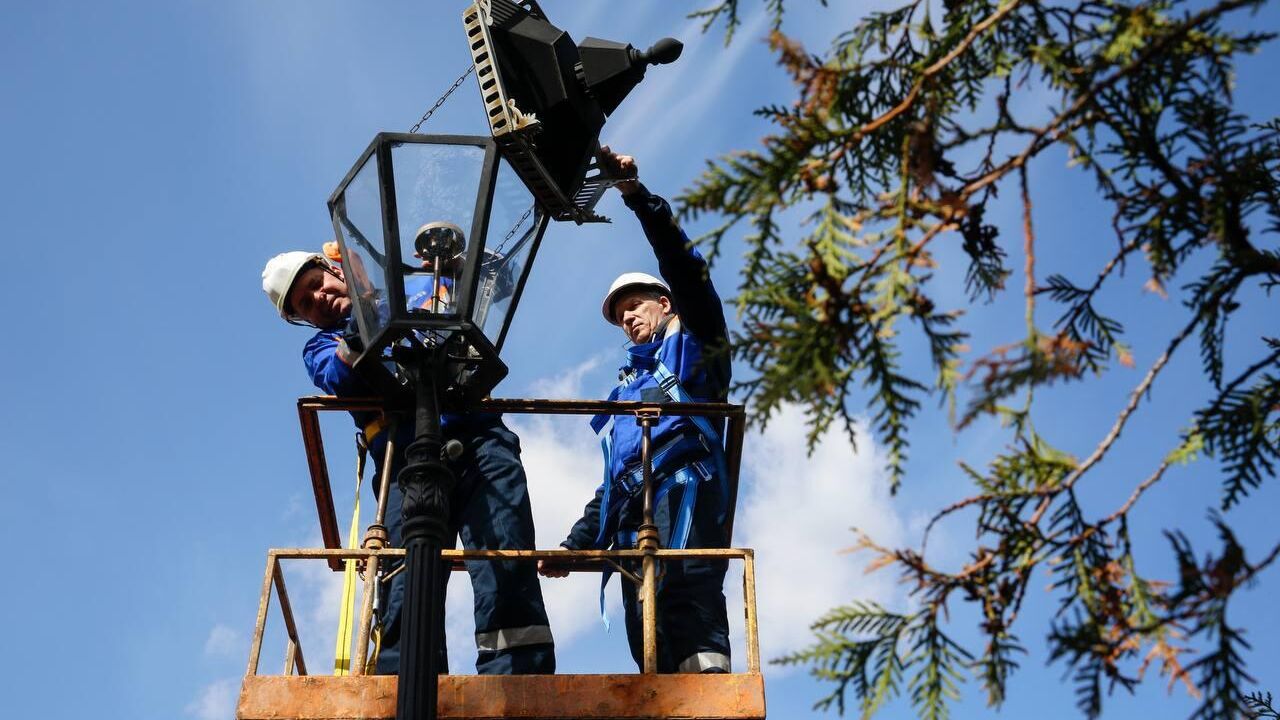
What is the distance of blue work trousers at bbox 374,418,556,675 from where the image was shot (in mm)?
6469

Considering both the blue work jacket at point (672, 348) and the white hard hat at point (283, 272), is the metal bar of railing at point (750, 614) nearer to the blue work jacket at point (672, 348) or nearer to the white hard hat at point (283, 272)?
the blue work jacket at point (672, 348)

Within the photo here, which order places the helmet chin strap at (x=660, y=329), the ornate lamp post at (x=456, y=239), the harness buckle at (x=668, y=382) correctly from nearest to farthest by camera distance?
the ornate lamp post at (x=456, y=239)
the harness buckle at (x=668, y=382)
the helmet chin strap at (x=660, y=329)

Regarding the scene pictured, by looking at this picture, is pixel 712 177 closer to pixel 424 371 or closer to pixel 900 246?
pixel 900 246

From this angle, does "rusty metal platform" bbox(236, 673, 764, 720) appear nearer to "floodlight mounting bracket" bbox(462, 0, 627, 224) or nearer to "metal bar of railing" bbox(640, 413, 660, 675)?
"metal bar of railing" bbox(640, 413, 660, 675)

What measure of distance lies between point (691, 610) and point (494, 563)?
2.96 ft

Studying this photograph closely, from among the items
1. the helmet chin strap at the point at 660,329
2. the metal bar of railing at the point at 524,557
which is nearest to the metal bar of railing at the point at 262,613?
the metal bar of railing at the point at 524,557

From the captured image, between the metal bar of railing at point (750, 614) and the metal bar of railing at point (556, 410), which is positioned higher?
the metal bar of railing at point (556, 410)

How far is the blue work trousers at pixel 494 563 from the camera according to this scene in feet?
21.2

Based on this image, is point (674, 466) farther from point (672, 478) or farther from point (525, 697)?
point (525, 697)

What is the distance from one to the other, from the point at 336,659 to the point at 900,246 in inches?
145

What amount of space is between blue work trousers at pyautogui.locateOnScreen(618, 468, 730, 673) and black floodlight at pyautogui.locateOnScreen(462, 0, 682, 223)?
157cm

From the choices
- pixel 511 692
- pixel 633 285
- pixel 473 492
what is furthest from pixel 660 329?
pixel 511 692

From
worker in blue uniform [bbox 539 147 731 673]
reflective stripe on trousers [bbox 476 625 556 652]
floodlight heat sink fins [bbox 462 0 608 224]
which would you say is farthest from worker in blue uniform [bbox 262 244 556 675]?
floodlight heat sink fins [bbox 462 0 608 224]

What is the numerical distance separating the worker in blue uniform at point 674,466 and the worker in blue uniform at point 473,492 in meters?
0.36
